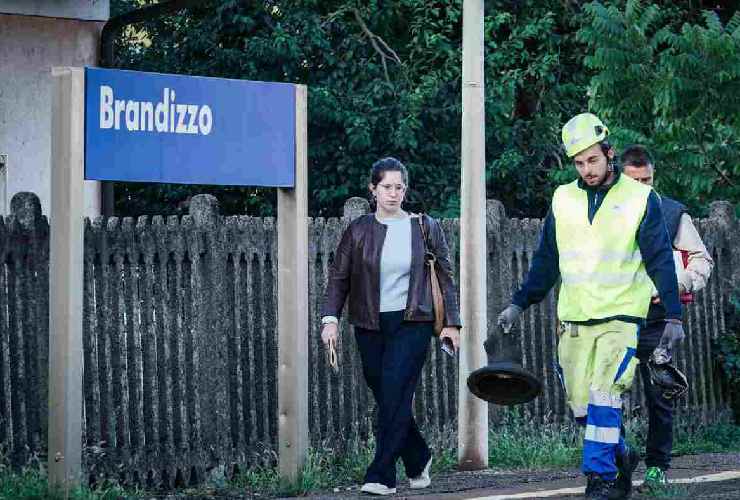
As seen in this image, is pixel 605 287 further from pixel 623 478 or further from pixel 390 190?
pixel 390 190

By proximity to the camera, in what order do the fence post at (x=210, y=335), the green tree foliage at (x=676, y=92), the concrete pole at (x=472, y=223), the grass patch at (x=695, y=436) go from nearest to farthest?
the fence post at (x=210, y=335), the concrete pole at (x=472, y=223), the grass patch at (x=695, y=436), the green tree foliage at (x=676, y=92)

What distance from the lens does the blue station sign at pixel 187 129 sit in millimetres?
8602

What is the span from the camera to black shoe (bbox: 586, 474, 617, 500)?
8.21 m

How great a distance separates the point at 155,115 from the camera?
29.0 feet

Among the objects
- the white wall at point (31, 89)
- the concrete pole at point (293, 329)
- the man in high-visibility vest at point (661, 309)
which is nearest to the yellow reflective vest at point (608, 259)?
the man in high-visibility vest at point (661, 309)

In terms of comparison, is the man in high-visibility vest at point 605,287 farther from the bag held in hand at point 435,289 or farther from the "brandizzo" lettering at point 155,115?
the "brandizzo" lettering at point 155,115

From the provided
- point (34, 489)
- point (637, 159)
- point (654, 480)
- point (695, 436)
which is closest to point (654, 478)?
point (654, 480)

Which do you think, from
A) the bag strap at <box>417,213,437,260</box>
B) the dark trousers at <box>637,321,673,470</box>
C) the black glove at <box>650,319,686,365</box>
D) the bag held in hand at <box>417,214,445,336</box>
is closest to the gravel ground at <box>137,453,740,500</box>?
the dark trousers at <box>637,321,673,470</box>

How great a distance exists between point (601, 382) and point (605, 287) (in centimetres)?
50

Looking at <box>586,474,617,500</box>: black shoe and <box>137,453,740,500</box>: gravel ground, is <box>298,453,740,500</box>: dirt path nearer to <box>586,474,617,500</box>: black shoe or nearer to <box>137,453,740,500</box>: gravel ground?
<box>137,453,740,500</box>: gravel ground

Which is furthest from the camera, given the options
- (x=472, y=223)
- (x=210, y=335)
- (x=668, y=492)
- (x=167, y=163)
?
(x=472, y=223)

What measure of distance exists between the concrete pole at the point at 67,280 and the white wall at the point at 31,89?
26.4ft

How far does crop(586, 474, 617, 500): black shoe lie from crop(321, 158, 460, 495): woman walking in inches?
50.2

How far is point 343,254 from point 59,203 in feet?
5.61
